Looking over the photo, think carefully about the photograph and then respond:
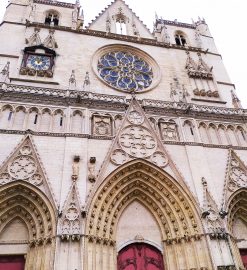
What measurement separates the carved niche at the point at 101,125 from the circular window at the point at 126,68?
2.60m

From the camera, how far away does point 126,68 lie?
16625 mm

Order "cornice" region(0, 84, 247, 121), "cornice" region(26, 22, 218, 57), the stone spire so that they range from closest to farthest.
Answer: "cornice" region(0, 84, 247, 121) < the stone spire < "cornice" region(26, 22, 218, 57)

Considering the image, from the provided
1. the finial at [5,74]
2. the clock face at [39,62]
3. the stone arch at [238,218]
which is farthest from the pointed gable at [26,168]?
the stone arch at [238,218]

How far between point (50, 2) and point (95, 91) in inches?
345

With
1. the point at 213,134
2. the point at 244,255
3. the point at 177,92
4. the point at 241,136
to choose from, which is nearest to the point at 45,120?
the point at 177,92

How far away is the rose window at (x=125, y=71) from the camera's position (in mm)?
15656

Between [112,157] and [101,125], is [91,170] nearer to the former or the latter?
[112,157]

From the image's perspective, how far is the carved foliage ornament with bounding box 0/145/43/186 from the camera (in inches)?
402

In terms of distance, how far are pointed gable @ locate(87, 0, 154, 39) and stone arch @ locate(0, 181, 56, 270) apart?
39.8 feet

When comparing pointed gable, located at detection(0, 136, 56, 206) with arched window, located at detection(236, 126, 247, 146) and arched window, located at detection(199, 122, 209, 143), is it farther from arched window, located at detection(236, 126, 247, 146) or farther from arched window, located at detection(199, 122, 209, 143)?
arched window, located at detection(236, 126, 247, 146)

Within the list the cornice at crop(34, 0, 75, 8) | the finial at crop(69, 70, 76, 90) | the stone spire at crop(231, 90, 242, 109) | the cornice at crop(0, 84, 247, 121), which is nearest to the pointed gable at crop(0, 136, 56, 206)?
the cornice at crop(0, 84, 247, 121)

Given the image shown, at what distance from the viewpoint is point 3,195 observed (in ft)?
32.8

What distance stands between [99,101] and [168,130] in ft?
11.5

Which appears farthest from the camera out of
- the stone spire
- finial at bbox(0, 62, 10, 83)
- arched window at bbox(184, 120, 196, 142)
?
the stone spire
